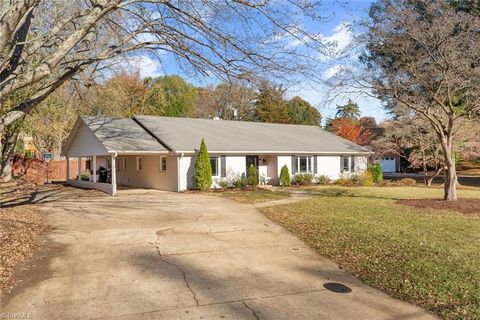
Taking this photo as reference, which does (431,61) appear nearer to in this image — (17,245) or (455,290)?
(455,290)

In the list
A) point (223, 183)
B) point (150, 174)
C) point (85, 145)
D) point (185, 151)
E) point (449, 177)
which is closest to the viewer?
point (449, 177)

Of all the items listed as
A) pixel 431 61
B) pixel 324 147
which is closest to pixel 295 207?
pixel 431 61

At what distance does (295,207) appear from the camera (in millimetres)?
14180

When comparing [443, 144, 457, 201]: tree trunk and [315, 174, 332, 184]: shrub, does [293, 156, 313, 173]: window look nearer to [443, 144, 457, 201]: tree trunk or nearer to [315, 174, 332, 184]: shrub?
[315, 174, 332, 184]: shrub

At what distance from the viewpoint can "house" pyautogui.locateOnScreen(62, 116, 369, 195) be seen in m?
20.7

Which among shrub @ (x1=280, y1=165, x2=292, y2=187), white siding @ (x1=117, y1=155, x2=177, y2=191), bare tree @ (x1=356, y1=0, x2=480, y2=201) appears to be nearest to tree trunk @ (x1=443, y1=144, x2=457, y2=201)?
bare tree @ (x1=356, y1=0, x2=480, y2=201)

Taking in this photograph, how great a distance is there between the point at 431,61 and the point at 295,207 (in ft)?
25.3

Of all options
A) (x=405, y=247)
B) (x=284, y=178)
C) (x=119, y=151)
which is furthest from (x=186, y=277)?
(x=284, y=178)

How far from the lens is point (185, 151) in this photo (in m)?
20.6

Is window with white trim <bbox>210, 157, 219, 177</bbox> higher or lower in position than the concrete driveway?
higher

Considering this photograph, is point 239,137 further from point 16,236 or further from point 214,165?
point 16,236

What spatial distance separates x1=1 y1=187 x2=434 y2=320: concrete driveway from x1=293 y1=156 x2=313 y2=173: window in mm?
15411

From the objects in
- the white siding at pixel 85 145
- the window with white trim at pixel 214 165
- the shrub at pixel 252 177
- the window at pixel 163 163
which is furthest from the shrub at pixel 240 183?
the white siding at pixel 85 145

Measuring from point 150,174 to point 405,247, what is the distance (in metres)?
17.4
